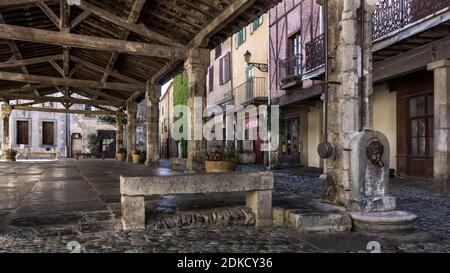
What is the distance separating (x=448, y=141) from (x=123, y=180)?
21.7ft

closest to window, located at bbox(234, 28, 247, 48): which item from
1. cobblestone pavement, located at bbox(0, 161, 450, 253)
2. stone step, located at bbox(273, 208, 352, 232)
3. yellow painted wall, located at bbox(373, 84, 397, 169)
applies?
yellow painted wall, located at bbox(373, 84, 397, 169)

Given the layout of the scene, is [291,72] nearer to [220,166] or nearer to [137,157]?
[137,157]

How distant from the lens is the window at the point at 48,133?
29703 mm

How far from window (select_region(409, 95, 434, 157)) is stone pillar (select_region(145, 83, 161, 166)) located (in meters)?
8.32

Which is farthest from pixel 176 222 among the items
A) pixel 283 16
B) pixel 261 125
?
pixel 261 125

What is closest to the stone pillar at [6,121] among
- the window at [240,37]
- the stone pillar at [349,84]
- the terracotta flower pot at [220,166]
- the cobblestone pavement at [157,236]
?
the window at [240,37]

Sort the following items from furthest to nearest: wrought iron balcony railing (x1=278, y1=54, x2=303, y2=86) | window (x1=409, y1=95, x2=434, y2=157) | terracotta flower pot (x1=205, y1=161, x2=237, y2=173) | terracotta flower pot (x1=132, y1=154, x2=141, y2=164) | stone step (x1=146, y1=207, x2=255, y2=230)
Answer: terracotta flower pot (x1=132, y1=154, x2=141, y2=164) < wrought iron balcony railing (x1=278, y1=54, x2=303, y2=86) < window (x1=409, y1=95, x2=434, y2=157) < terracotta flower pot (x1=205, y1=161, x2=237, y2=173) < stone step (x1=146, y1=207, x2=255, y2=230)

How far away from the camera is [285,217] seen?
4336 mm

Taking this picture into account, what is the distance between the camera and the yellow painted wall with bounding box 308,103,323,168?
14.7 meters

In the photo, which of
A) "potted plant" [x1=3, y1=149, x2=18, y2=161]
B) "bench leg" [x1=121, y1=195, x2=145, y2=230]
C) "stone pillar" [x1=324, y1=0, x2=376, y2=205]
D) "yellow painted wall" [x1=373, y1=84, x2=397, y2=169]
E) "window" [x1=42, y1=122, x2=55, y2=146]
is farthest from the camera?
"window" [x1=42, y1=122, x2=55, y2=146]

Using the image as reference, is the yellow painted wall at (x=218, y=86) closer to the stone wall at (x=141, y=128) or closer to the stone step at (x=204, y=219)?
the stone wall at (x=141, y=128)

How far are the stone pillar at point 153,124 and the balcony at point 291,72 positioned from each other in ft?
15.6

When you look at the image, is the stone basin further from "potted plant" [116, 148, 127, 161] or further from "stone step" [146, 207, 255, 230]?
"potted plant" [116, 148, 127, 161]
